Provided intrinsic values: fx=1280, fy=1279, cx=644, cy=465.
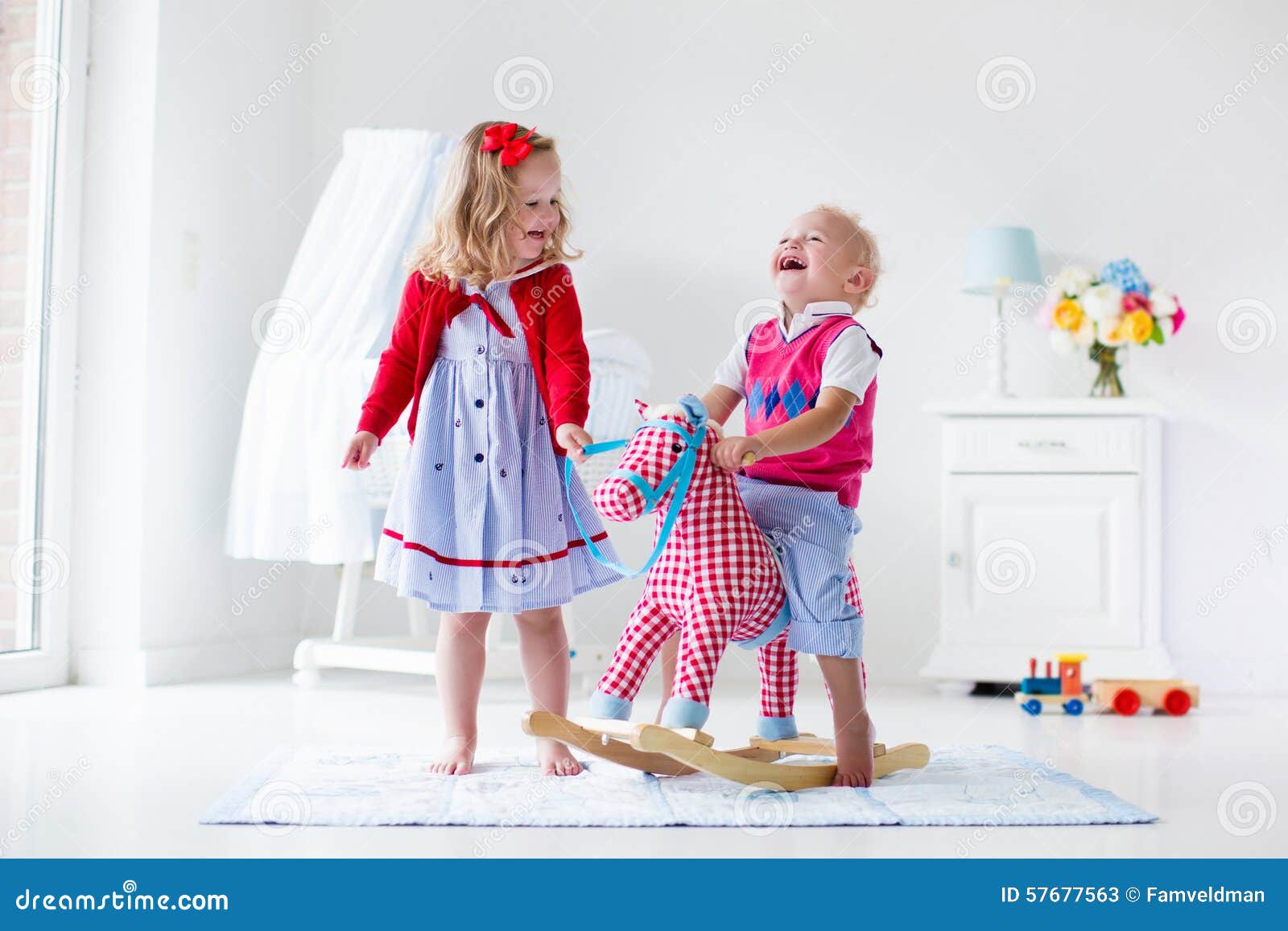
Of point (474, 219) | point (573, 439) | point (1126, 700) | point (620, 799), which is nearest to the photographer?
point (620, 799)

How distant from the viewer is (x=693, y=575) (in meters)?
1.56

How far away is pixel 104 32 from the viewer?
2.82m

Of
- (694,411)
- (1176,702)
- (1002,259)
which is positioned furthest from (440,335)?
(1002,259)

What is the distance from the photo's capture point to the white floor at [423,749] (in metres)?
1.28

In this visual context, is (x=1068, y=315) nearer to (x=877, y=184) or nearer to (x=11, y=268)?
(x=877, y=184)

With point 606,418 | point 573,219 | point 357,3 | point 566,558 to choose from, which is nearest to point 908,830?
point 566,558

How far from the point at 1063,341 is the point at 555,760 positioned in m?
1.94

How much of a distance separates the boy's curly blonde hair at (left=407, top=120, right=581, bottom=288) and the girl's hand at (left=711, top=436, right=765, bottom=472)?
40 centimetres

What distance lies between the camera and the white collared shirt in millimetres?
1652

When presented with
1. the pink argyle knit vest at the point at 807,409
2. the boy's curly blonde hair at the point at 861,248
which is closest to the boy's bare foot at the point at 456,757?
the pink argyle knit vest at the point at 807,409

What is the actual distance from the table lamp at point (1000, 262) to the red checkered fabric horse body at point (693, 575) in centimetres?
167

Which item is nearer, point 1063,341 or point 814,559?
point 814,559

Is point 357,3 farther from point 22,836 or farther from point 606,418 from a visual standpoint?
point 22,836

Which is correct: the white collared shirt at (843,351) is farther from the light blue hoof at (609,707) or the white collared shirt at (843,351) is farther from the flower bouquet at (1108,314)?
the flower bouquet at (1108,314)
